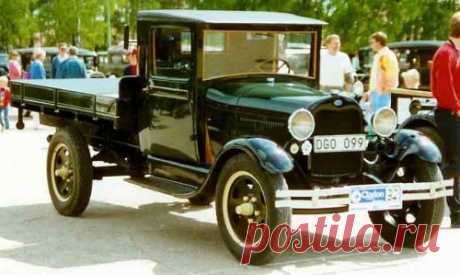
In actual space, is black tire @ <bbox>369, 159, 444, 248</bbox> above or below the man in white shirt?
below

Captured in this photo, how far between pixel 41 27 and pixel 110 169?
1664 inches

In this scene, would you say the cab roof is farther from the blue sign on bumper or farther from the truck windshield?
the blue sign on bumper

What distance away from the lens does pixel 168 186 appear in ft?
23.6

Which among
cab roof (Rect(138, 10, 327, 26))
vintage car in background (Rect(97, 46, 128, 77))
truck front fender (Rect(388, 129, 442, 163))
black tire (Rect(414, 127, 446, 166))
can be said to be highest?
cab roof (Rect(138, 10, 327, 26))

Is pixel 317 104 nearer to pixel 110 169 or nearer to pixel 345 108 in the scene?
pixel 345 108

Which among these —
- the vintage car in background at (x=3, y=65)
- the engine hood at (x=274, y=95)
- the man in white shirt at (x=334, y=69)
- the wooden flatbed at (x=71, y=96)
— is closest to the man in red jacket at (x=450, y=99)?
the engine hood at (x=274, y=95)

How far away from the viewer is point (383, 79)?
10969 millimetres

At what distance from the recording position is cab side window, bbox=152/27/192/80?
23.5ft

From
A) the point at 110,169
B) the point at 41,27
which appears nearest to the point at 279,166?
the point at 110,169

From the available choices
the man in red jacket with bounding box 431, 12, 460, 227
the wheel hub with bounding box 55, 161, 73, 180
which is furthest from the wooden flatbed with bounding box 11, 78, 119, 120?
the man in red jacket with bounding box 431, 12, 460, 227

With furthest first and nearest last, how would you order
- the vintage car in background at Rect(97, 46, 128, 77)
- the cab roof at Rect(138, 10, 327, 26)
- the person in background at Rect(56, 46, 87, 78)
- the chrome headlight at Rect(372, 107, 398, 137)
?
the vintage car in background at Rect(97, 46, 128, 77), the person in background at Rect(56, 46, 87, 78), the cab roof at Rect(138, 10, 327, 26), the chrome headlight at Rect(372, 107, 398, 137)

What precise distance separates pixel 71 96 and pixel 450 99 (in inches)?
140

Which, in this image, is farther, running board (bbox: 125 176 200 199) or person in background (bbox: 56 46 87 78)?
person in background (bbox: 56 46 87 78)

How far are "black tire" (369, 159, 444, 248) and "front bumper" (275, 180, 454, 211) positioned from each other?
0.12 meters
